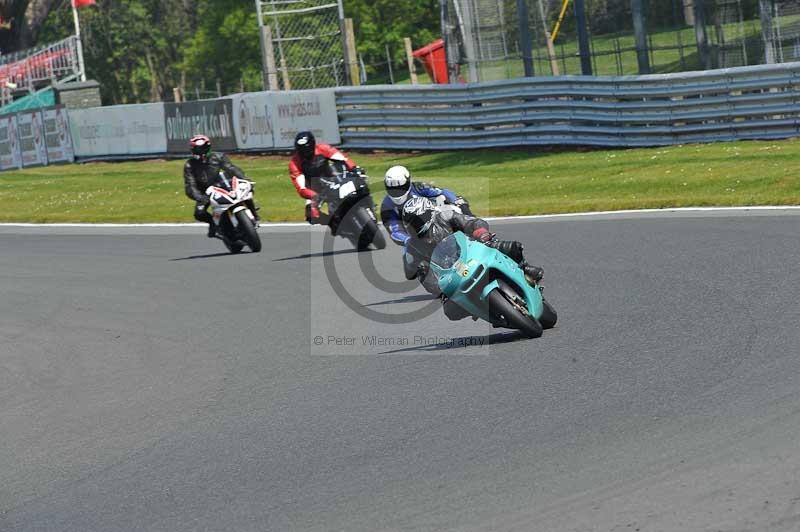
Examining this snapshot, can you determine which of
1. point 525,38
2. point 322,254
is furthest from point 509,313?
point 525,38

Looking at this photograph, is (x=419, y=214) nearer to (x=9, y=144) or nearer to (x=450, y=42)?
(x=450, y=42)

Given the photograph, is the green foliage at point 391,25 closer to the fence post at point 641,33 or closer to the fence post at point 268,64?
the fence post at point 268,64

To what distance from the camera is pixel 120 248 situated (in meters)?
19.3

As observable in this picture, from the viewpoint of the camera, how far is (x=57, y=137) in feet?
121

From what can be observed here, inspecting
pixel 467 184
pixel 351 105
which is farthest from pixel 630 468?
pixel 351 105

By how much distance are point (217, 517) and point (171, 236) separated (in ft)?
48.1

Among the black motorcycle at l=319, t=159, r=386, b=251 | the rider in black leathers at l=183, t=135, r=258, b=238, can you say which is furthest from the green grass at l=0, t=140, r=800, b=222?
the rider in black leathers at l=183, t=135, r=258, b=238

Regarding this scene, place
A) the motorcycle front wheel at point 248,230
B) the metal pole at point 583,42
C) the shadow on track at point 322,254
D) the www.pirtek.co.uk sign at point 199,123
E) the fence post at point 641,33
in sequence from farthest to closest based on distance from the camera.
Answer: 1. the www.pirtek.co.uk sign at point 199,123
2. the metal pole at point 583,42
3. the fence post at point 641,33
4. the motorcycle front wheel at point 248,230
5. the shadow on track at point 322,254

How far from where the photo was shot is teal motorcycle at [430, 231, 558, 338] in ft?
30.4

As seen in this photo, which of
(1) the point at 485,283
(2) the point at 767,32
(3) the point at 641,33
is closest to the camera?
(1) the point at 485,283

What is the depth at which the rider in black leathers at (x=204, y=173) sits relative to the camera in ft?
58.1

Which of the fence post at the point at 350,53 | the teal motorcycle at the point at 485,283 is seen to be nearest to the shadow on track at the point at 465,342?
the teal motorcycle at the point at 485,283

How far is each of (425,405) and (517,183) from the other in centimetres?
1423

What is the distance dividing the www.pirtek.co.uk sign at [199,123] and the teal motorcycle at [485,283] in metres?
23.2
